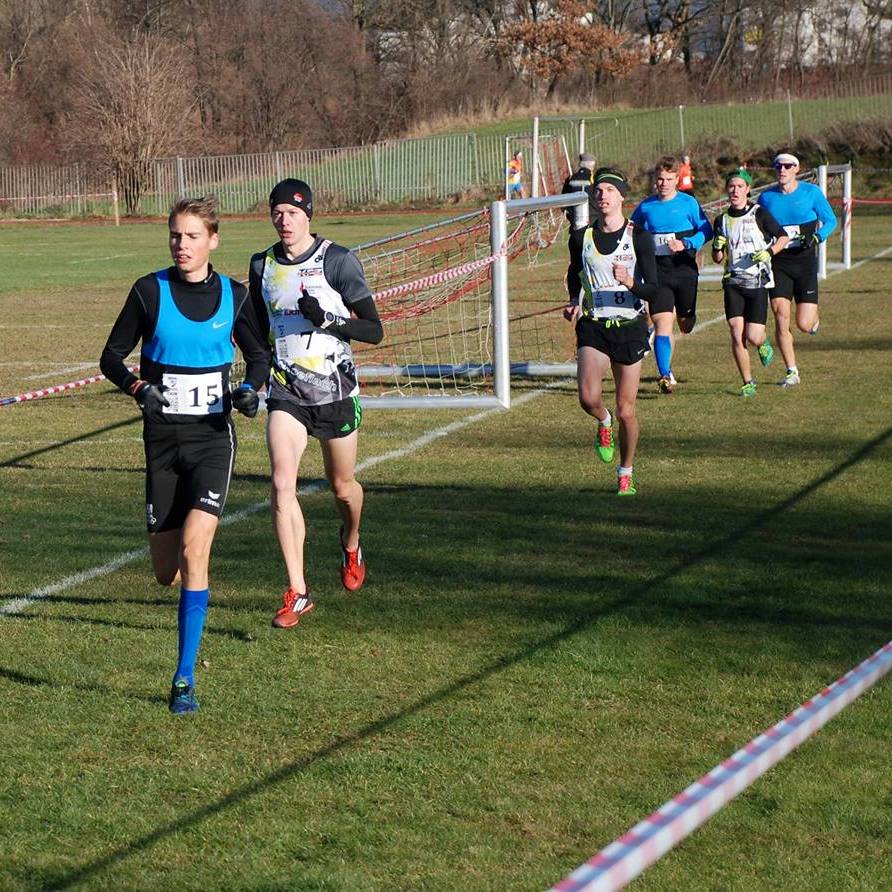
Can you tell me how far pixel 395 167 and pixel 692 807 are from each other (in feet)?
193

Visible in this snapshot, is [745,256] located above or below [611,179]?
below

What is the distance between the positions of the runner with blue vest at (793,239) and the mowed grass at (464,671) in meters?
2.61

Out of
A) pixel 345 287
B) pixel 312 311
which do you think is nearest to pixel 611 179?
pixel 345 287

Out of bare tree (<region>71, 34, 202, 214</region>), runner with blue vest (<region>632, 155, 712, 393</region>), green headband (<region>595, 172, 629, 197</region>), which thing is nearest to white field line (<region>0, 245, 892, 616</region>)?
runner with blue vest (<region>632, 155, 712, 393</region>)

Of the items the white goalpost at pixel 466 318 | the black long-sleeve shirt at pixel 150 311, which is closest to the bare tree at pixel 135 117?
the white goalpost at pixel 466 318

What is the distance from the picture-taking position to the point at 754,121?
59656 mm

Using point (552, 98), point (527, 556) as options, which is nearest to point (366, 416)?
point (527, 556)

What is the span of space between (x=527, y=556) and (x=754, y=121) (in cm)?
5296

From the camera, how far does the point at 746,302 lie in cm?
1534

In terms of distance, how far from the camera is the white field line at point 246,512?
27.9ft

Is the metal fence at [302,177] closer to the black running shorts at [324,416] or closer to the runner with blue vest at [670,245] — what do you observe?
the runner with blue vest at [670,245]

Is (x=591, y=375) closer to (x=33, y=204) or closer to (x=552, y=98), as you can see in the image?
(x=33, y=204)

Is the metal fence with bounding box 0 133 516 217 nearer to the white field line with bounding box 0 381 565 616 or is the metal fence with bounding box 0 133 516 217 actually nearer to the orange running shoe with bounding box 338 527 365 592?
the white field line with bounding box 0 381 565 616

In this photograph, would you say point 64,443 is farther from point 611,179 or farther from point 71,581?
point 611,179
